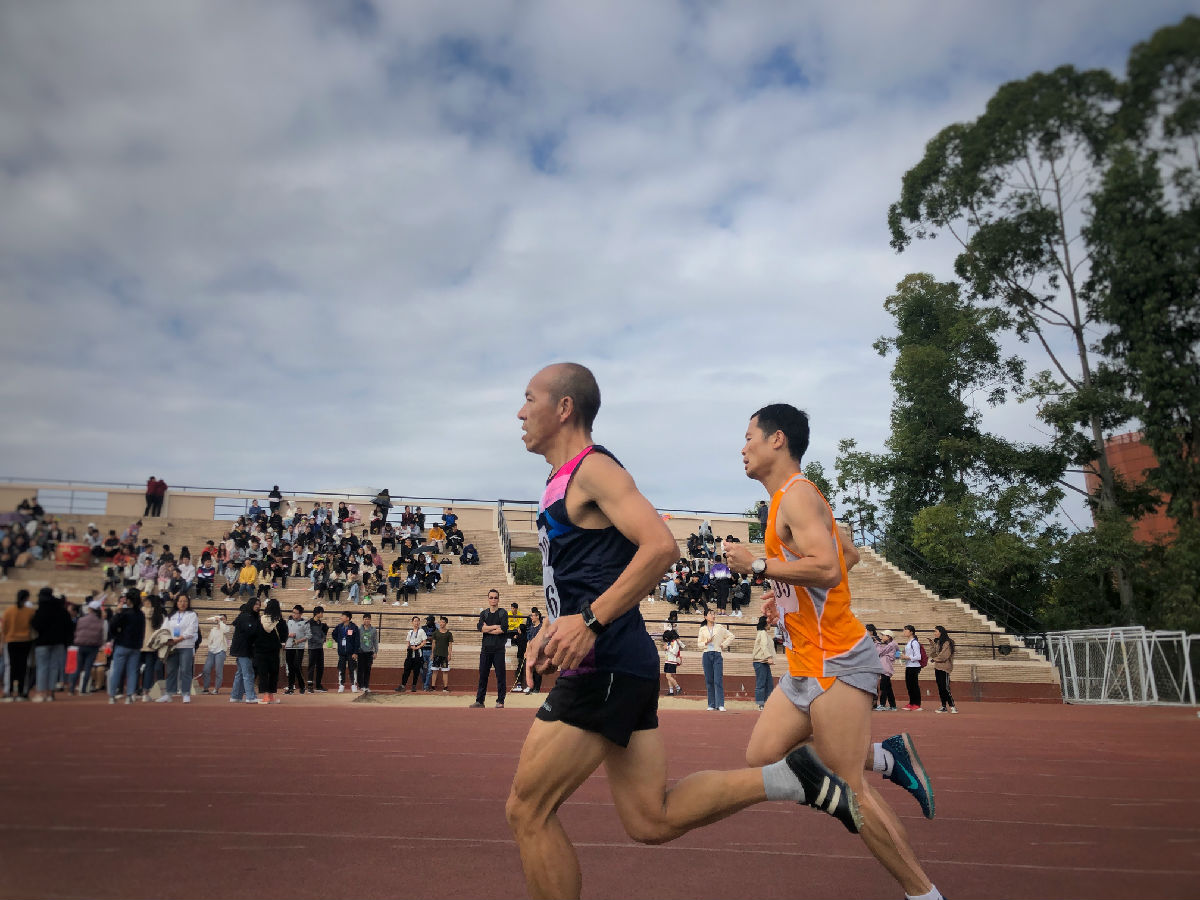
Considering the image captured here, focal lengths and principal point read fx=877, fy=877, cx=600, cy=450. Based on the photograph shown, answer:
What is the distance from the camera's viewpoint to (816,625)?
3.54m

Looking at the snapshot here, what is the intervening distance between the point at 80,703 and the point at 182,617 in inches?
79.1

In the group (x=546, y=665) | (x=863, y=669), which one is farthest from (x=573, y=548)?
(x=863, y=669)

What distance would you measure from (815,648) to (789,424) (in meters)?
1.01

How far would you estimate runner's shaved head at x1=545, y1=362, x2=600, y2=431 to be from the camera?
9.72 feet

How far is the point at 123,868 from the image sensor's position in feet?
12.9

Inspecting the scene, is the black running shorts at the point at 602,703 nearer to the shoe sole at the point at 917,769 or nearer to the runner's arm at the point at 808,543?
the runner's arm at the point at 808,543

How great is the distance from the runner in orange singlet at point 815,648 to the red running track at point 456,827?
77cm

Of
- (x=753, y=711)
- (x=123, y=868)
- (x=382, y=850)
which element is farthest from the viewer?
(x=753, y=711)

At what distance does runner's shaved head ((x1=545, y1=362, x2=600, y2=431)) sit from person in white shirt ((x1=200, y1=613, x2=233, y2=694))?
16033 mm

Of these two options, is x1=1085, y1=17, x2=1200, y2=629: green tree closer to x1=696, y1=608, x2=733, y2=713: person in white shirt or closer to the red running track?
the red running track

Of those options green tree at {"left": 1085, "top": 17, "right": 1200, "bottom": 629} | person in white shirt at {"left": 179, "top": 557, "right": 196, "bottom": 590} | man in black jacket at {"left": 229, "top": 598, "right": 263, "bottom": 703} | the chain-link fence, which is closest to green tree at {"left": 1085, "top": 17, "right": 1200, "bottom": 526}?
green tree at {"left": 1085, "top": 17, "right": 1200, "bottom": 629}

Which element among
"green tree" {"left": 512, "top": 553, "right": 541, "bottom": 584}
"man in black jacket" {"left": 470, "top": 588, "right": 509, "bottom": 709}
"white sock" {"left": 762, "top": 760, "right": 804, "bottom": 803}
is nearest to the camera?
"white sock" {"left": 762, "top": 760, "right": 804, "bottom": 803}

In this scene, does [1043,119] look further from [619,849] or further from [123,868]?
[123,868]

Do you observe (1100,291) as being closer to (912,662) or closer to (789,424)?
(789,424)
